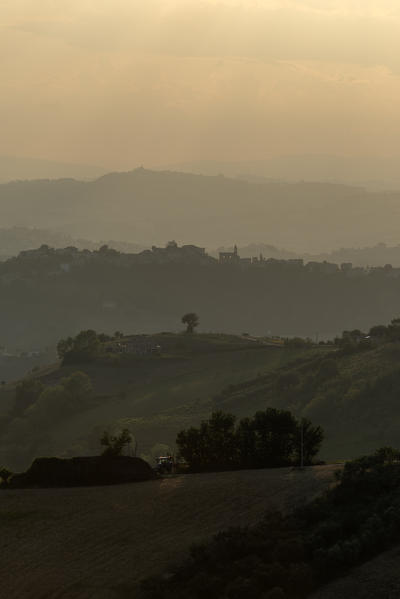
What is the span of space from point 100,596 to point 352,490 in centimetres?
1123

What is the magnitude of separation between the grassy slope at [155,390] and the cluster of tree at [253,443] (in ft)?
243

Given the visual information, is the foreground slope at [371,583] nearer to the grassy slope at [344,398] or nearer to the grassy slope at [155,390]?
the grassy slope at [344,398]

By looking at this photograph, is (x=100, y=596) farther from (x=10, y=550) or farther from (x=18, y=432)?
(x=18, y=432)

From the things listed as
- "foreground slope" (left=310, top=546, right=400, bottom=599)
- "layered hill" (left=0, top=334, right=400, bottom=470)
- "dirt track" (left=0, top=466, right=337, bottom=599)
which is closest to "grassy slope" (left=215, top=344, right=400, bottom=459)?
"layered hill" (left=0, top=334, right=400, bottom=470)

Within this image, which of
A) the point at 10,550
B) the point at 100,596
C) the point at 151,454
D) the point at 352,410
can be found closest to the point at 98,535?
the point at 10,550

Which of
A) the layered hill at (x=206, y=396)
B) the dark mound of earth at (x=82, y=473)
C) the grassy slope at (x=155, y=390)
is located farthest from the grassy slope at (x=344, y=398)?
the dark mound of earth at (x=82, y=473)

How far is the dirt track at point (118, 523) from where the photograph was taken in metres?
34.2

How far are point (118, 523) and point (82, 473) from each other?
325 inches

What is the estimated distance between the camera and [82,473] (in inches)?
1893

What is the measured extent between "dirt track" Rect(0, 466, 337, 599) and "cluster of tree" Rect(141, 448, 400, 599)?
1.76 meters

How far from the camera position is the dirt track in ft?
112

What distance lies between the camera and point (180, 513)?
4069 cm

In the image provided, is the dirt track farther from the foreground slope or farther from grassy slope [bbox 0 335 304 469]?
grassy slope [bbox 0 335 304 469]

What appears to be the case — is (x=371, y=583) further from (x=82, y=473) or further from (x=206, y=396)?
(x=206, y=396)
